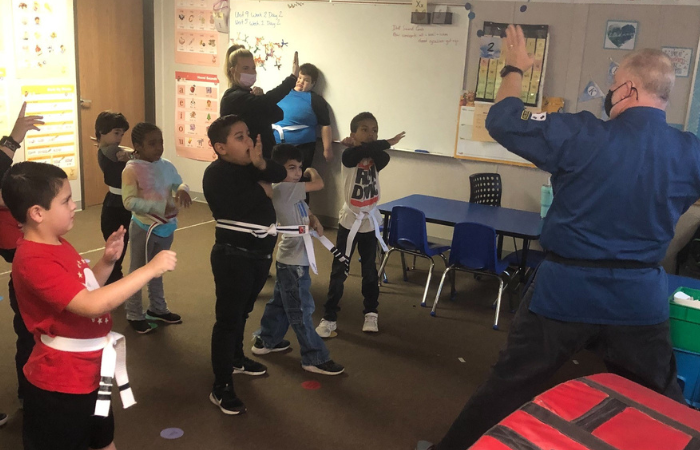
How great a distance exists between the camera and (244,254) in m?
2.62

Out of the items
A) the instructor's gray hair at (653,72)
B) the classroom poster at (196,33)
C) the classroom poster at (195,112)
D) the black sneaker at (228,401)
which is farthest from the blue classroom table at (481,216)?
the classroom poster at (196,33)

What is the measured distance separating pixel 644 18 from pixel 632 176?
11.4 feet

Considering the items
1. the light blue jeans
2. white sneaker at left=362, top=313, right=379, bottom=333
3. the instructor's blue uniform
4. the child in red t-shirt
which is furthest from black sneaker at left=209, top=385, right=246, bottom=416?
the instructor's blue uniform

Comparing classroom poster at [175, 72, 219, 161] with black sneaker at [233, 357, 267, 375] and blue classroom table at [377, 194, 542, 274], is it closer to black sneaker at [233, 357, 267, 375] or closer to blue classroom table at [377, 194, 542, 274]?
blue classroom table at [377, 194, 542, 274]

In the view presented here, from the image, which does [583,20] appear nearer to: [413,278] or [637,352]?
[413,278]

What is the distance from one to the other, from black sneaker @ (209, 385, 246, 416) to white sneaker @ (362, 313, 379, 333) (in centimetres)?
113

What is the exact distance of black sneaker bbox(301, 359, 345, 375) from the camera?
10.4ft

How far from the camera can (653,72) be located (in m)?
1.97

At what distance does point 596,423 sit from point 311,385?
1.89 metres

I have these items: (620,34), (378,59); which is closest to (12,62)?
(378,59)

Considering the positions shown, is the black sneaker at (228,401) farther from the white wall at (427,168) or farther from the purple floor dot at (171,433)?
the white wall at (427,168)

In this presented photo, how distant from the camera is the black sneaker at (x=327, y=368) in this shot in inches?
125

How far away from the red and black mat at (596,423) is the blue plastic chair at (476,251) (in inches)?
91.2

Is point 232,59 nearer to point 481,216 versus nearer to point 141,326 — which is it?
point 141,326
